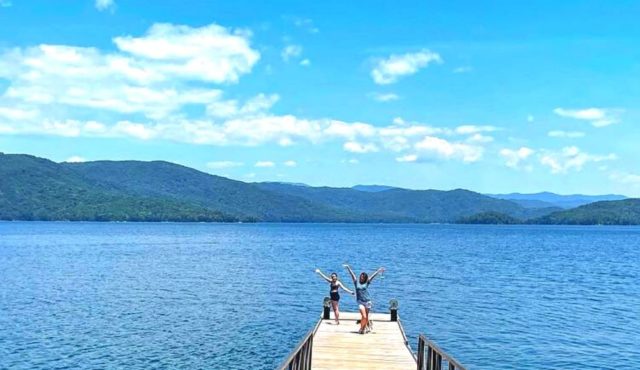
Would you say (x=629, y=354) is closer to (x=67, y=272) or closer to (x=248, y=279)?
A: (x=248, y=279)

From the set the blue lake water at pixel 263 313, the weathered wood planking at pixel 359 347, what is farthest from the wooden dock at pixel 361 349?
the blue lake water at pixel 263 313

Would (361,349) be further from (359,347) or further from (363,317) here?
(363,317)

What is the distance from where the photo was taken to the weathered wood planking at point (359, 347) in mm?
21241

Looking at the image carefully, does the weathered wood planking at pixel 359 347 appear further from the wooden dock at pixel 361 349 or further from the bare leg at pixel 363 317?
the bare leg at pixel 363 317

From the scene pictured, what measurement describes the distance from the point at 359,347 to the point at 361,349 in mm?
410

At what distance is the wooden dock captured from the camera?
1825 cm

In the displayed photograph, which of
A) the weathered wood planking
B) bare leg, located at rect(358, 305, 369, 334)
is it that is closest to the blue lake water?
the weathered wood planking

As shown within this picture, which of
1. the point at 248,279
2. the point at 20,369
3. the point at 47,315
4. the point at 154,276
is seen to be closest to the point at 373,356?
the point at 20,369

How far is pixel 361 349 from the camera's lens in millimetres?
23734

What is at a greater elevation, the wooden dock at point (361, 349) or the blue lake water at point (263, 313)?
the wooden dock at point (361, 349)

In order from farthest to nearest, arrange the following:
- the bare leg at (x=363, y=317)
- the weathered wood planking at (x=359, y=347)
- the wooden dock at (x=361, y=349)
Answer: the bare leg at (x=363, y=317) < the weathered wood planking at (x=359, y=347) < the wooden dock at (x=361, y=349)

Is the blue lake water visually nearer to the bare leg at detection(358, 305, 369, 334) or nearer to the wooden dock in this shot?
the wooden dock

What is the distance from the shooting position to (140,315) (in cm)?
4372

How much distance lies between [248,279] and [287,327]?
30.1 meters
